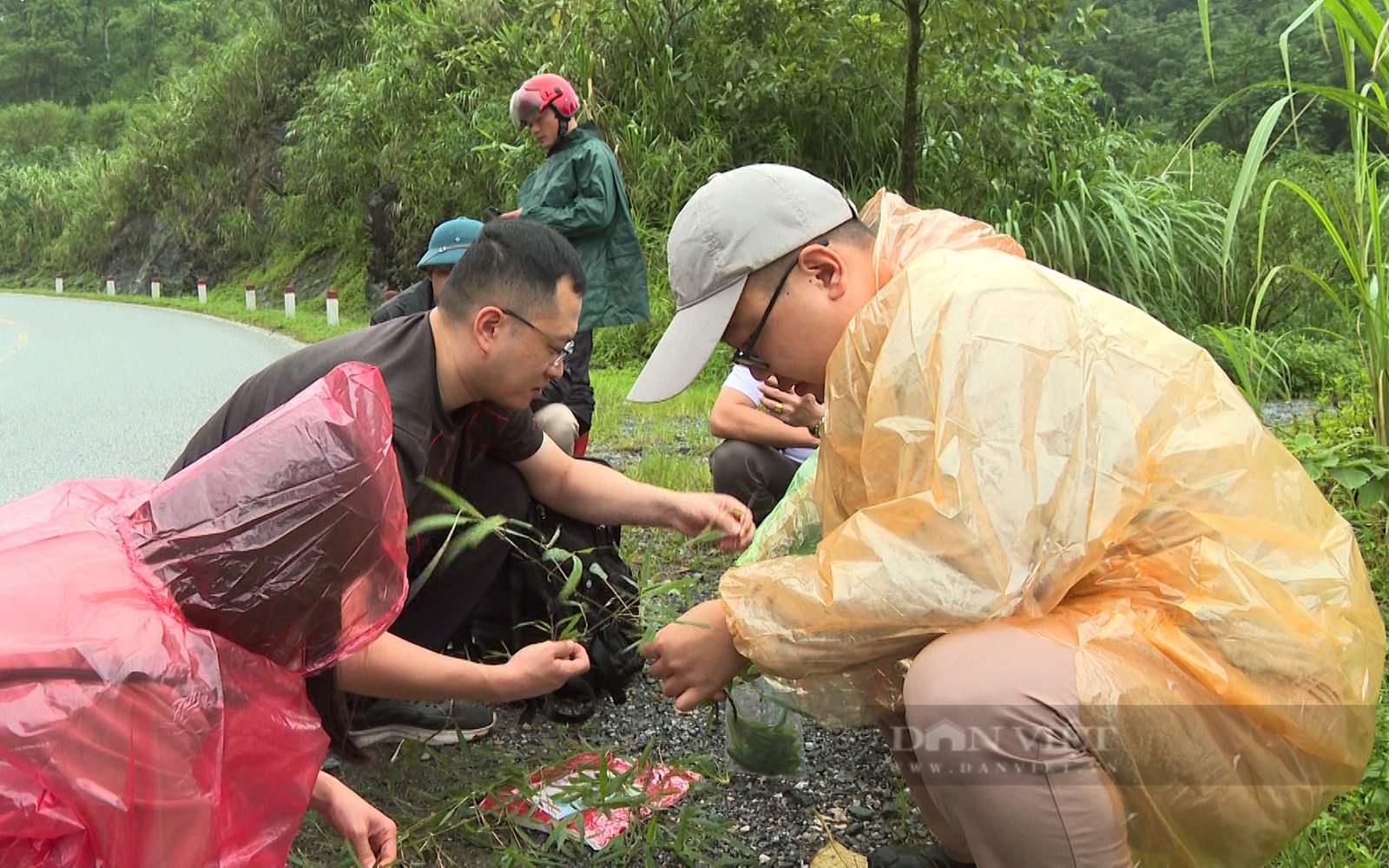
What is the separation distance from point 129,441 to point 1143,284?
6.43m

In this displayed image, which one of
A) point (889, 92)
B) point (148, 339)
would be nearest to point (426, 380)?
point (889, 92)

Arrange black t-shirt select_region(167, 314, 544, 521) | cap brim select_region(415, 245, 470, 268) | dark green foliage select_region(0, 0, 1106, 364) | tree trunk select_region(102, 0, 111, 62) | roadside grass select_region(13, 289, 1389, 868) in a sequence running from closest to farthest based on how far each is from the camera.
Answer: roadside grass select_region(13, 289, 1389, 868)
black t-shirt select_region(167, 314, 544, 521)
cap brim select_region(415, 245, 470, 268)
dark green foliage select_region(0, 0, 1106, 364)
tree trunk select_region(102, 0, 111, 62)

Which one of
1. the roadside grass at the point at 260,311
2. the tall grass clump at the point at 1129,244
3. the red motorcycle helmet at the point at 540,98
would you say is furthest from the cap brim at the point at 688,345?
the roadside grass at the point at 260,311

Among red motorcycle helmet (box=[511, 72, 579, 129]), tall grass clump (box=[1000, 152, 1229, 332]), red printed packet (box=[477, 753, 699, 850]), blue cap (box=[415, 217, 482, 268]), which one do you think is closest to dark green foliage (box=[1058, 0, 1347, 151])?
tall grass clump (box=[1000, 152, 1229, 332])

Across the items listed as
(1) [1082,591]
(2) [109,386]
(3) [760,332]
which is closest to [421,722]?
(3) [760,332]

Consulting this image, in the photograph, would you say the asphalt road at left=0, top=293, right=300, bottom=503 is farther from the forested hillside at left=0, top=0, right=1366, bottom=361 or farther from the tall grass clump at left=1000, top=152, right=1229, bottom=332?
the tall grass clump at left=1000, top=152, right=1229, bottom=332

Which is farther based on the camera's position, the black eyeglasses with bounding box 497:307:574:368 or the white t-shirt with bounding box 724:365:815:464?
the white t-shirt with bounding box 724:365:815:464

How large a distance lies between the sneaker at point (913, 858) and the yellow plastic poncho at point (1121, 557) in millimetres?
440

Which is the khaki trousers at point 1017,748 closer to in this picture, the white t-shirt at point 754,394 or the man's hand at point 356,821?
the man's hand at point 356,821

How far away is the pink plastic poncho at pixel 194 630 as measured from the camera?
1318 mm

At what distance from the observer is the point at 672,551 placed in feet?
12.5

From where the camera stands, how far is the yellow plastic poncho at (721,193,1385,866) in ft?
4.96

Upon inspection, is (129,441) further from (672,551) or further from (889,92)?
(889,92)

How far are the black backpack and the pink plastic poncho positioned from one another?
96 centimetres
